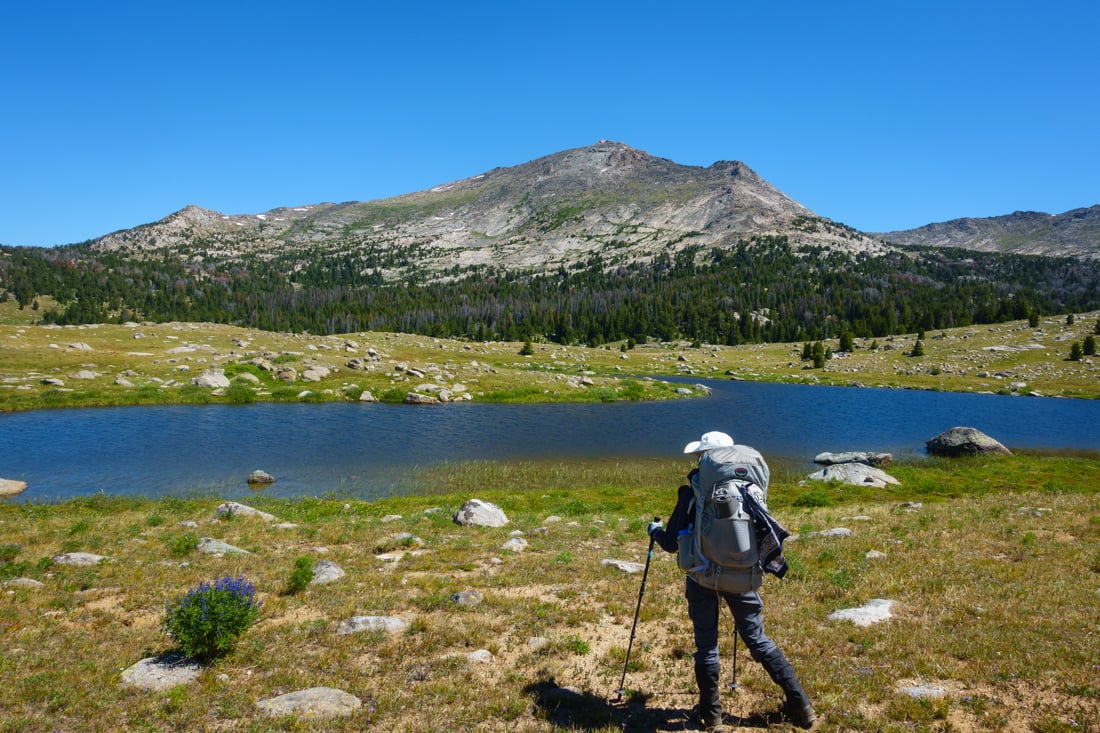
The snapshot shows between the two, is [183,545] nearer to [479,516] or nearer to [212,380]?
[479,516]

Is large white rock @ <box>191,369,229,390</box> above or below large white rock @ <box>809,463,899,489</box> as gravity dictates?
above

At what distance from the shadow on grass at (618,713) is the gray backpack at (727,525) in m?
2.00

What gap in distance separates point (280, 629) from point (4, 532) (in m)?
13.3

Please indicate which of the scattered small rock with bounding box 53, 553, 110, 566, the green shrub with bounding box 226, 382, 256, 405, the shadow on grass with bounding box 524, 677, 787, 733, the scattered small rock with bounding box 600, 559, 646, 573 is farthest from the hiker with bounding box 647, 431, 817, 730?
the green shrub with bounding box 226, 382, 256, 405

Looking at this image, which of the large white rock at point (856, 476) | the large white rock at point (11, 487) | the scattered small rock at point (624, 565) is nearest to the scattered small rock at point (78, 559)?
the scattered small rock at point (624, 565)

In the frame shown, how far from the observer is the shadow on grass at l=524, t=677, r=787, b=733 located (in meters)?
7.21

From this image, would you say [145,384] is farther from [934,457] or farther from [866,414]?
[866,414]

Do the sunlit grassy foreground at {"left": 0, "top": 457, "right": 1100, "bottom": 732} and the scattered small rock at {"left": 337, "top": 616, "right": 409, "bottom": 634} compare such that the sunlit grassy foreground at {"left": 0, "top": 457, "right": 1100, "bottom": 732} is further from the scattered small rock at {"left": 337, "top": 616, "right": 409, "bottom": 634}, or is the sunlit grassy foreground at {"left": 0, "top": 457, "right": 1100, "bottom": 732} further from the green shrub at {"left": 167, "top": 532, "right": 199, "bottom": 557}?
the scattered small rock at {"left": 337, "top": 616, "right": 409, "bottom": 634}

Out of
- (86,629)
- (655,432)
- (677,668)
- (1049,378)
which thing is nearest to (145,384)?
(655,432)

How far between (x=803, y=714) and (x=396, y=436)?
128ft

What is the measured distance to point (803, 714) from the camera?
7.01 meters

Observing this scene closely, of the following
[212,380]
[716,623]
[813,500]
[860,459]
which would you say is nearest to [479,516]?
[716,623]

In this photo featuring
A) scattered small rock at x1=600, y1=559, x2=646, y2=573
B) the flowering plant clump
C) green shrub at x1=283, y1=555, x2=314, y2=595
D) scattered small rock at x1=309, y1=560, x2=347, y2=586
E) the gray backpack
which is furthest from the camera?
scattered small rock at x1=600, y1=559, x2=646, y2=573

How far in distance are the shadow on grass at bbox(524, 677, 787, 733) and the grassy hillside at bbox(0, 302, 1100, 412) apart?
5481 cm
